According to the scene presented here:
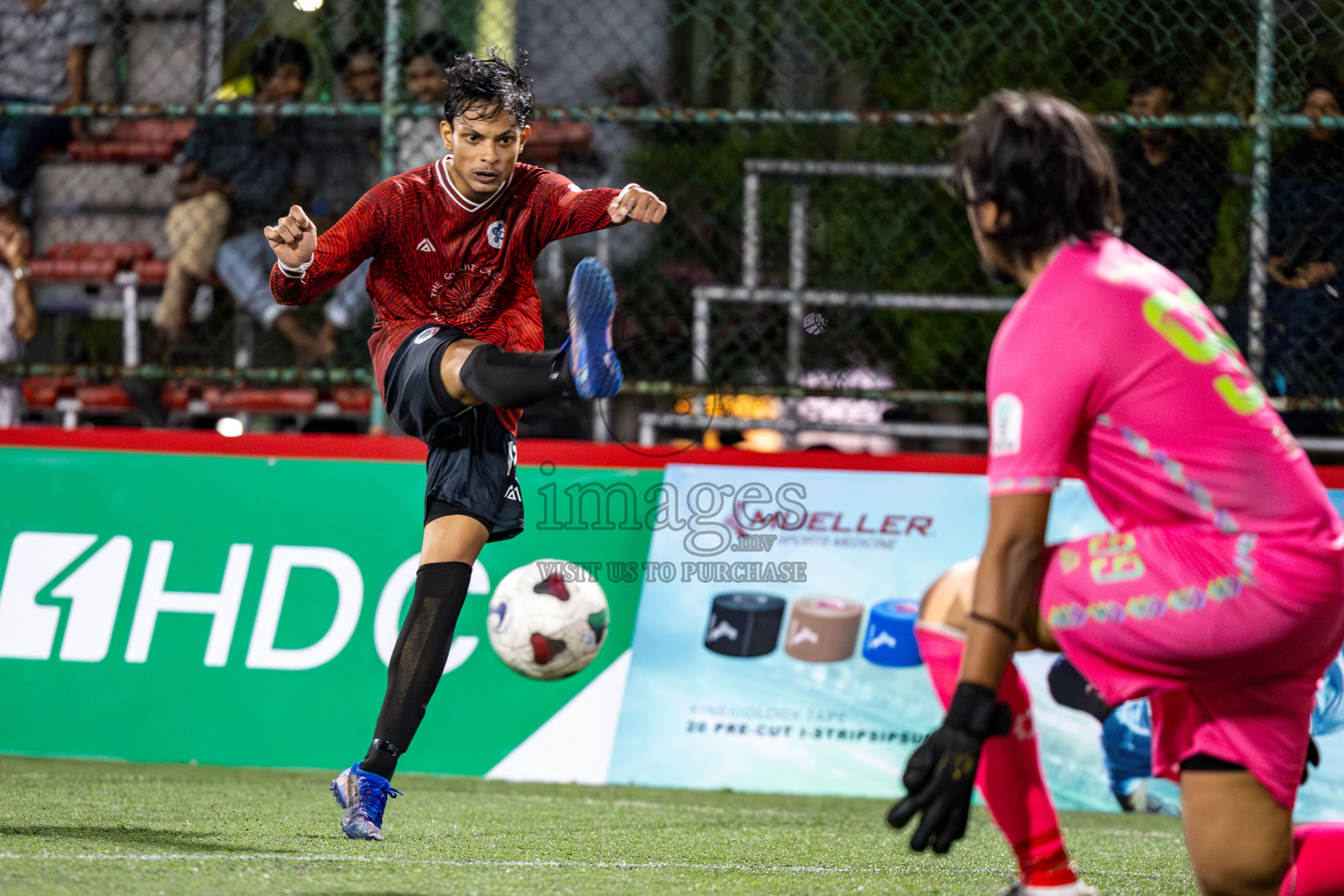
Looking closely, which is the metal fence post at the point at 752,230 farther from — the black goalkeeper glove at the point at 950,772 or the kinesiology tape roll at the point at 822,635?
the black goalkeeper glove at the point at 950,772

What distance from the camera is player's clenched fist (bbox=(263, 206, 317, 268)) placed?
135 inches

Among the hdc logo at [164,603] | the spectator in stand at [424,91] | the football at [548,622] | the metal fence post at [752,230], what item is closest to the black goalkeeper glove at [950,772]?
the football at [548,622]

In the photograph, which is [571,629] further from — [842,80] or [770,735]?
[842,80]

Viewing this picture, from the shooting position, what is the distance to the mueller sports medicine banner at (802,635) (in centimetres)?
502

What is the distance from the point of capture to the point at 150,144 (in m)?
6.73

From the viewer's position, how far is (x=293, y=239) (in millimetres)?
3434

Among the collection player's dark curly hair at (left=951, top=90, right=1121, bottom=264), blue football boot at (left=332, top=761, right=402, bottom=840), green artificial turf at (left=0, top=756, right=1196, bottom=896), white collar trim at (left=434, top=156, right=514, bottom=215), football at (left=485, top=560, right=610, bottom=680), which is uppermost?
player's dark curly hair at (left=951, top=90, right=1121, bottom=264)

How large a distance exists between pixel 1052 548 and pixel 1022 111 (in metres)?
0.70

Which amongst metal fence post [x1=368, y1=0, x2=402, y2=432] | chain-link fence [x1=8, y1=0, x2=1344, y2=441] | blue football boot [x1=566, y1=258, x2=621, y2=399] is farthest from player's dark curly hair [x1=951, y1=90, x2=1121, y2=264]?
metal fence post [x1=368, y1=0, x2=402, y2=432]

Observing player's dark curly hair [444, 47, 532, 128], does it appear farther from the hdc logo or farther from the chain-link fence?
the hdc logo

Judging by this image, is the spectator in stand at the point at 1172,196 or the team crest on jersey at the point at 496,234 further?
the spectator in stand at the point at 1172,196

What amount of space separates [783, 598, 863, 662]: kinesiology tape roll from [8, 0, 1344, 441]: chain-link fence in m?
0.87

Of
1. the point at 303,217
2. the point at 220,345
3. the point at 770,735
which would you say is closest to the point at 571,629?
the point at 770,735

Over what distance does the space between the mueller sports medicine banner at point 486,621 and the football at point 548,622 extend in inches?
28.5
